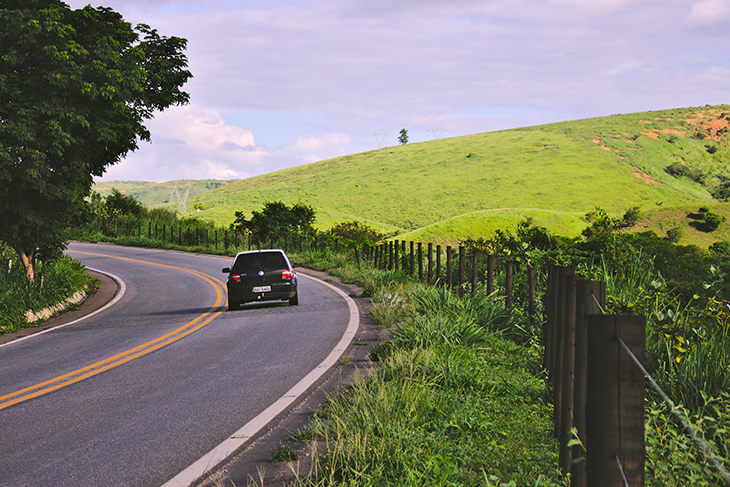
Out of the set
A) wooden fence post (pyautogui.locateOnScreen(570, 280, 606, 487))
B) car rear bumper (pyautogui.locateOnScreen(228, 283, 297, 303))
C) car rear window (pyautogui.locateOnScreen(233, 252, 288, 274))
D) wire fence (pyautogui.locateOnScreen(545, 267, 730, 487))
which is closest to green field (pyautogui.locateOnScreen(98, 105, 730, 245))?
car rear window (pyautogui.locateOnScreen(233, 252, 288, 274))

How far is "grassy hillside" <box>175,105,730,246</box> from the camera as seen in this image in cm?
8031

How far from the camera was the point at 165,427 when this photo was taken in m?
5.97

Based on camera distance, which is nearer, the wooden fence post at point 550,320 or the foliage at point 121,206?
the wooden fence post at point 550,320

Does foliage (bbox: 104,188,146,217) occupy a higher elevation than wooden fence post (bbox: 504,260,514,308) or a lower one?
higher

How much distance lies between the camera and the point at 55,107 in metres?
14.1

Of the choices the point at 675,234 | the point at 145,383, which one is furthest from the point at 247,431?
the point at 675,234

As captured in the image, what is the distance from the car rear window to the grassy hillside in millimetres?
39591

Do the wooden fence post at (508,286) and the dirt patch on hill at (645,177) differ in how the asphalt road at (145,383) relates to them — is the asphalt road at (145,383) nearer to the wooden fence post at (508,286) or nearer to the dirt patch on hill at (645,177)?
the wooden fence post at (508,286)

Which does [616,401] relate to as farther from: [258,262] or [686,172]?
[686,172]

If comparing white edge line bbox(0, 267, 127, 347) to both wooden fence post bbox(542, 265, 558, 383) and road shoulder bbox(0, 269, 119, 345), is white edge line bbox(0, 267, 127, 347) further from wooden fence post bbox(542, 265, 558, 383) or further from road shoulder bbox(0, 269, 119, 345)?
wooden fence post bbox(542, 265, 558, 383)

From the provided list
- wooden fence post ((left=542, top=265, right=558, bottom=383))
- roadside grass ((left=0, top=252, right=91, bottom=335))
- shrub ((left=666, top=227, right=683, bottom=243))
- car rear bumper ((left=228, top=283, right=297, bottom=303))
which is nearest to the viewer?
wooden fence post ((left=542, top=265, right=558, bottom=383))

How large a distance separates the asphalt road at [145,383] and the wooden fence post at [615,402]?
3489mm

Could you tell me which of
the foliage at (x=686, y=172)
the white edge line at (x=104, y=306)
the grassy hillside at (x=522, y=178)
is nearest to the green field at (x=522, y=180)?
the grassy hillside at (x=522, y=178)

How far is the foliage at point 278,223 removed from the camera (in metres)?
35.6
